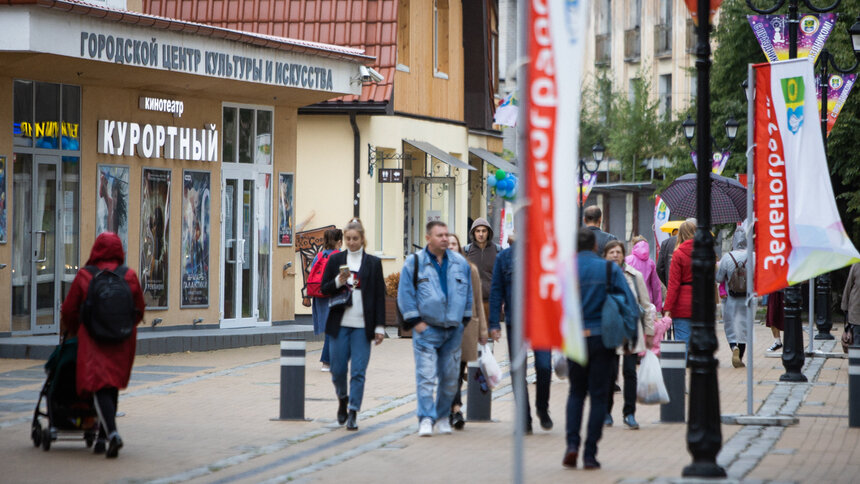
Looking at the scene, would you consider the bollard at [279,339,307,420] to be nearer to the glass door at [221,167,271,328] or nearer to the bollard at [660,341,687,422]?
the bollard at [660,341,687,422]

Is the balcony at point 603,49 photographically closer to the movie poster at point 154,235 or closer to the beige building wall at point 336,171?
the beige building wall at point 336,171

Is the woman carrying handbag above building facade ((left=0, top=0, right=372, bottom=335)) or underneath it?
underneath

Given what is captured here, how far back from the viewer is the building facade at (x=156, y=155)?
17.7m

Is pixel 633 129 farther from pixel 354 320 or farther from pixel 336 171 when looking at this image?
pixel 354 320

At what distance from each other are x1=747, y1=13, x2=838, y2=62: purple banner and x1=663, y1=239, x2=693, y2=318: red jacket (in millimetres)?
3146

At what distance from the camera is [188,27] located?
18.5m

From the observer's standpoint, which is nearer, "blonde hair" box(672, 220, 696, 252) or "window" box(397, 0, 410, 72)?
"blonde hair" box(672, 220, 696, 252)

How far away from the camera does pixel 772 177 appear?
1164cm

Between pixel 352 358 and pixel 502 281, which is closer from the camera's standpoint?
pixel 352 358

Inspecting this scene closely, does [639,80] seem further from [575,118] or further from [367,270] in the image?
[575,118]

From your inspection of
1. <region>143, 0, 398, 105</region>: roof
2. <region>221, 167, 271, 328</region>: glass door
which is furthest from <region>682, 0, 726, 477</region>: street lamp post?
<region>143, 0, 398, 105</region>: roof

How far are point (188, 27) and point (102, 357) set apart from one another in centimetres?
965

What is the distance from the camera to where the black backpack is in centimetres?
978

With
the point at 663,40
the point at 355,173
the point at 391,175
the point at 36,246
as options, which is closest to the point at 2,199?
the point at 36,246
